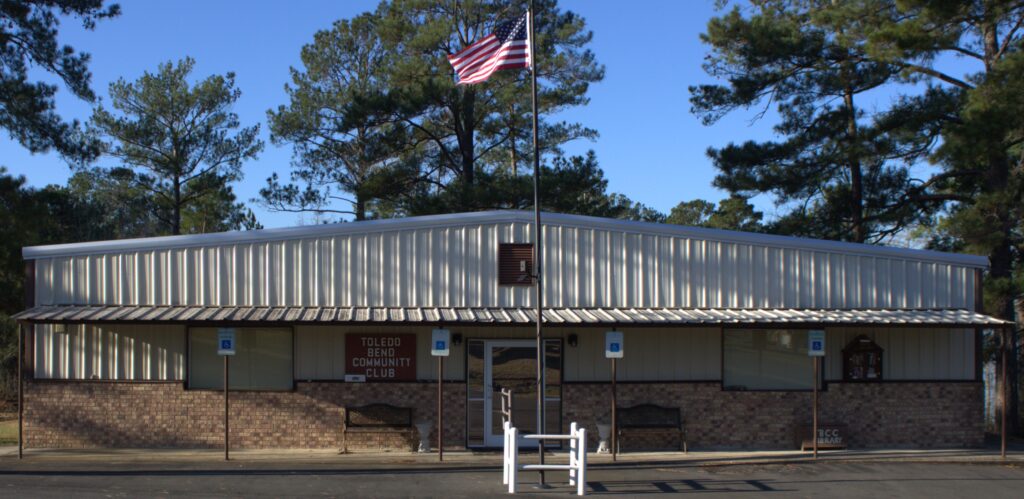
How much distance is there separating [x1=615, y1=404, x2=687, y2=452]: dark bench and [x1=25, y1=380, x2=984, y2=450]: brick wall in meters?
0.13

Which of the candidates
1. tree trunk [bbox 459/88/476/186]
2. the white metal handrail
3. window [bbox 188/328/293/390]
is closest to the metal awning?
window [bbox 188/328/293/390]

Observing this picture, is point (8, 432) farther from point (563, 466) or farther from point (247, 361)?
point (563, 466)

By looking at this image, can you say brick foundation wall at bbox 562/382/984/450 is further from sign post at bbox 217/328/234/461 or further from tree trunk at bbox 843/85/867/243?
tree trunk at bbox 843/85/867/243

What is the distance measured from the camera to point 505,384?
700 inches

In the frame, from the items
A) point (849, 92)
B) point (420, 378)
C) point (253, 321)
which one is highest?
point (849, 92)

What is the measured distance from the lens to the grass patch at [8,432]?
18.7 metres

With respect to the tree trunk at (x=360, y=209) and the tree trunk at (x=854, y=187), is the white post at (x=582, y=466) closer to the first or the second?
the tree trunk at (x=854, y=187)

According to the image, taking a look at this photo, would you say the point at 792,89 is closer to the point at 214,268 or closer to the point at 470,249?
the point at 470,249

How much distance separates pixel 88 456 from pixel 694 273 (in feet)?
35.4

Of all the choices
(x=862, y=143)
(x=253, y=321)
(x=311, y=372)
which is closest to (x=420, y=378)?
(x=311, y=372)

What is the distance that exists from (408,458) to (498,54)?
673 cm

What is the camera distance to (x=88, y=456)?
53.6ft

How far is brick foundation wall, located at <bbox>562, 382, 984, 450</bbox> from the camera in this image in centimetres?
1786

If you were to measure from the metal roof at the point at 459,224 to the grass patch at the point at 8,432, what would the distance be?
13.0 feet
